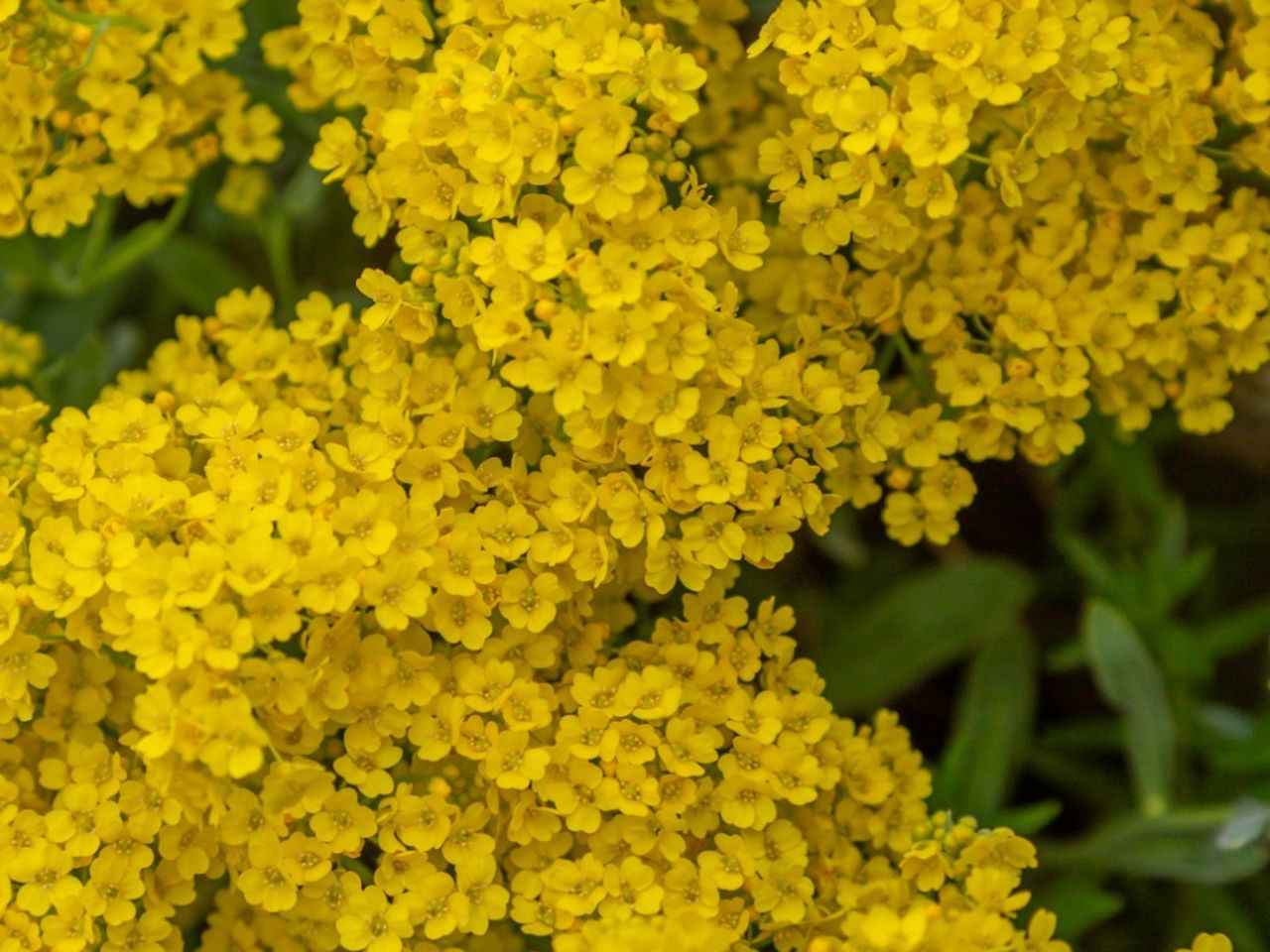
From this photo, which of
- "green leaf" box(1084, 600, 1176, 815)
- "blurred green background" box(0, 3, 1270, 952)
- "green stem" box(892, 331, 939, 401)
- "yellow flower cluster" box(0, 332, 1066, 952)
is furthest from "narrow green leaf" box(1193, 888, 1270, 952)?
"green stem" box(892, 331, 939, 401)

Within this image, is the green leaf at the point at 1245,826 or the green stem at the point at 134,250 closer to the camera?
the green leaf at the point at 1245,826

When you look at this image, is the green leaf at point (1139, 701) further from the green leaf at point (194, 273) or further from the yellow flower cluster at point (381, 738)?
the green leaf at point (194, 273)

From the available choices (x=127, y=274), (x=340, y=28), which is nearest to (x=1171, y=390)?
(x=340, y=28)

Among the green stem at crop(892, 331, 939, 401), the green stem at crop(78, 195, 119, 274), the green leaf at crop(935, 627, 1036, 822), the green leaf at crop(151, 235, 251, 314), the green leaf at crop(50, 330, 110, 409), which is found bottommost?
the green leaf at crop(50, 330, 110, 409)

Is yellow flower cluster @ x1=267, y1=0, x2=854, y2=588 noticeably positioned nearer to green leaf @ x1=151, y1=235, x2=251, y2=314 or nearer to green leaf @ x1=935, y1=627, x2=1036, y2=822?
green leaf @ x1=935, y1=627, x2=1036, y2=822

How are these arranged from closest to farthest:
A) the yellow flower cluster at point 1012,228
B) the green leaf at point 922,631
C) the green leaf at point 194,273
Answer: the yellow flower cluster at point 1012,228 < the green leaf at point 922,631 < the green leaf at point 194,273

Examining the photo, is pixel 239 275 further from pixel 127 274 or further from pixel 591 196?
pixel 591 196

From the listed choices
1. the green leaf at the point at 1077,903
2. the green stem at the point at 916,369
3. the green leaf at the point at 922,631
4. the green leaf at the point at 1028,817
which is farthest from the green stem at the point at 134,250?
the green leaf at the point at 1077,903
